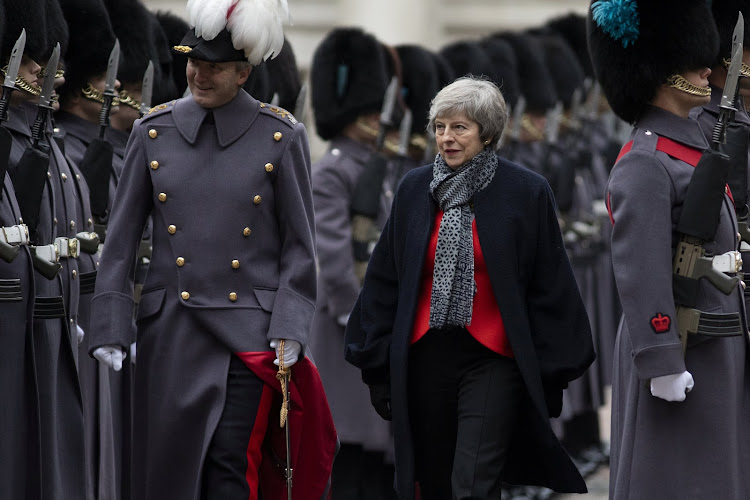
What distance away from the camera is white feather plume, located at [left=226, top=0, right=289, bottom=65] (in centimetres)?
556

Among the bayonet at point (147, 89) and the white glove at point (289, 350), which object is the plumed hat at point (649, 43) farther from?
the bayonet at point (147, 89)

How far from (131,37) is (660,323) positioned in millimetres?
3366

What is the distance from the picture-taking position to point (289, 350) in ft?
18.1

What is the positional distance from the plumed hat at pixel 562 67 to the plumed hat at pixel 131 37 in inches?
200

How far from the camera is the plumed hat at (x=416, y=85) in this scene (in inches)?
391

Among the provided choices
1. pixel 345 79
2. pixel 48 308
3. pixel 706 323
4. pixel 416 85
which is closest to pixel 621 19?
pixel 706 323

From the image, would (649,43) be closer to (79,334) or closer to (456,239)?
(456,239)

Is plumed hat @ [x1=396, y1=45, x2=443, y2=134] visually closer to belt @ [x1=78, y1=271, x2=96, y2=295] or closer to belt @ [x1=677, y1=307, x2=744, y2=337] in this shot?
belt @ [x1=78, y1=271, x2=96, y2=295]

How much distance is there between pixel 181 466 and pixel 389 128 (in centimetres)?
360

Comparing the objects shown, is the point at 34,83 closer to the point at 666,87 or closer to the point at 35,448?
the point at 35,448

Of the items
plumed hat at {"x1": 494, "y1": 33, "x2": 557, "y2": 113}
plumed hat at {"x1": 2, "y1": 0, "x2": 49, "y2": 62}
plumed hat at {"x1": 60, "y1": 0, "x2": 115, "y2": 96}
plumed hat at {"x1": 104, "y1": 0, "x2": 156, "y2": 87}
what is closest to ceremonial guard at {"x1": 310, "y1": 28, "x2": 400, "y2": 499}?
plumed hat at {"x1": 104, "y1": 0, "x2": 156, "y2": 87}

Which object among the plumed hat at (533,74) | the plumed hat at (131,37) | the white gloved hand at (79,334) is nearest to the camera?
the white gloved hand at (79,334)

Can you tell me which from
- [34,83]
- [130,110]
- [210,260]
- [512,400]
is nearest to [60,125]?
[130,110]

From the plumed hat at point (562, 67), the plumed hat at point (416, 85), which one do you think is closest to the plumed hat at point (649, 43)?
the plumed hat at point (416, 85)
